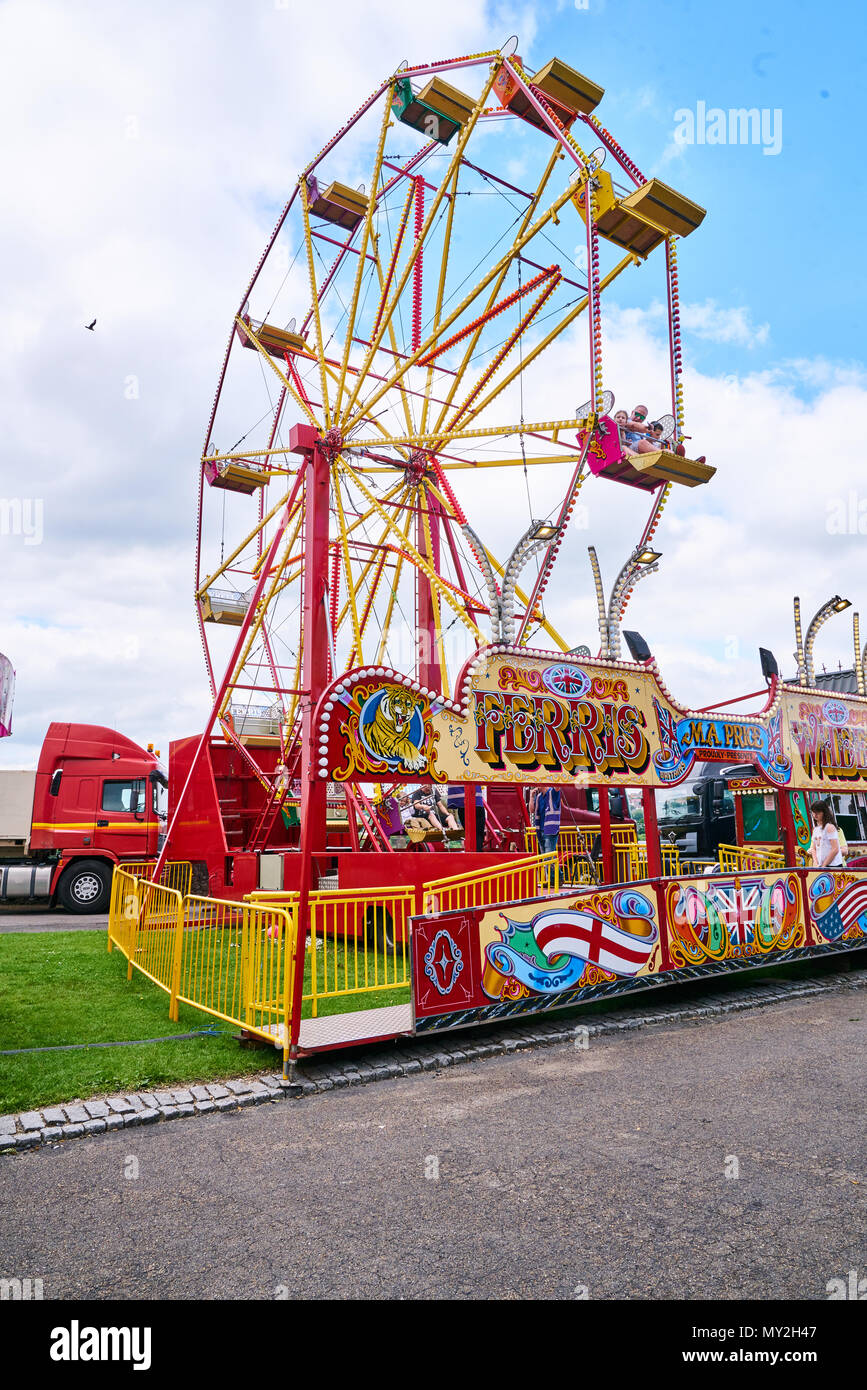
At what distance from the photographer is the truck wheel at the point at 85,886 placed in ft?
58.9

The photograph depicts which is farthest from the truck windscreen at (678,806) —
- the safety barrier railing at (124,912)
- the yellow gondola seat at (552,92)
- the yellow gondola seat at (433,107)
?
the yellow gondola seat at (433,107)

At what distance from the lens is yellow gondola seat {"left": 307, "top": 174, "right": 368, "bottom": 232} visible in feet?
57.2


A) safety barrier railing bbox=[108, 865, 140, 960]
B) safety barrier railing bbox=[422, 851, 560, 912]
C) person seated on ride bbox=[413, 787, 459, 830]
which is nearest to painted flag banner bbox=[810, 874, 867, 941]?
safety barrier railing bbox=[422, 851, 560, 912]

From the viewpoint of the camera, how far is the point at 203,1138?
16.8 ft

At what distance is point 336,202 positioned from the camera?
1759 centimetres

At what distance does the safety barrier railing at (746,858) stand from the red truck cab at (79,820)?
11.8 metres

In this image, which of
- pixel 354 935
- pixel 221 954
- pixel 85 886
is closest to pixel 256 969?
pixel 221 954

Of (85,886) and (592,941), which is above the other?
(592,941)

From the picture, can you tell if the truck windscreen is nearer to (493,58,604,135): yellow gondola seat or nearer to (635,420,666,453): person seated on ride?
(635,420,666,453): person seated on ride

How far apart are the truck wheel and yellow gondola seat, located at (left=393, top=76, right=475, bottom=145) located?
1579 cm

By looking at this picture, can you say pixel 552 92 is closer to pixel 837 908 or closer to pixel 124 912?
pixel 837 908

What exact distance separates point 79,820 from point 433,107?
1539 centimetres
